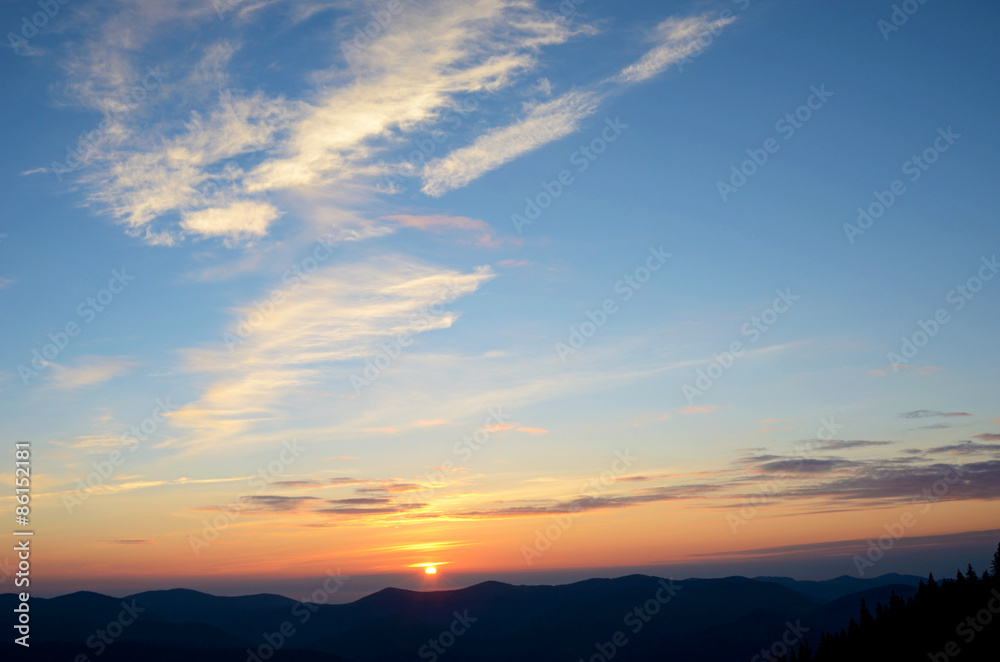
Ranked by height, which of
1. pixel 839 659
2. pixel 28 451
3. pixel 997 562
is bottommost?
pixel 839 659

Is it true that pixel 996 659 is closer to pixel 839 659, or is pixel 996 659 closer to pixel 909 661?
pixel 909 661

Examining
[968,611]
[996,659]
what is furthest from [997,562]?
[996,659]

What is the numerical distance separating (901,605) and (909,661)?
24703 millimetres

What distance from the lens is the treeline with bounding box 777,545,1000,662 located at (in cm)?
13762

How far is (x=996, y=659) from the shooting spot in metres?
131

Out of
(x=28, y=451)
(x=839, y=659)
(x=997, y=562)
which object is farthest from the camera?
(x=997, y=562)

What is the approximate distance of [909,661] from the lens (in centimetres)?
13775

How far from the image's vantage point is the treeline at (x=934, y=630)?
138m

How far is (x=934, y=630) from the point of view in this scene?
145375mm

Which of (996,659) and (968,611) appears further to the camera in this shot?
(968,611)

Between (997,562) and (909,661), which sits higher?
(997,562)

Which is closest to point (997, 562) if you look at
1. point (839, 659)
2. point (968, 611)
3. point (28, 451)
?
point (968, 611)

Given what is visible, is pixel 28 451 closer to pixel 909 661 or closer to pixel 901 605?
pixel 909 661

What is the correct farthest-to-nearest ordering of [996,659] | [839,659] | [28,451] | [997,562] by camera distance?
1. [997,562]
2. [839,659]
3. [996,659]
4. [28,451]
